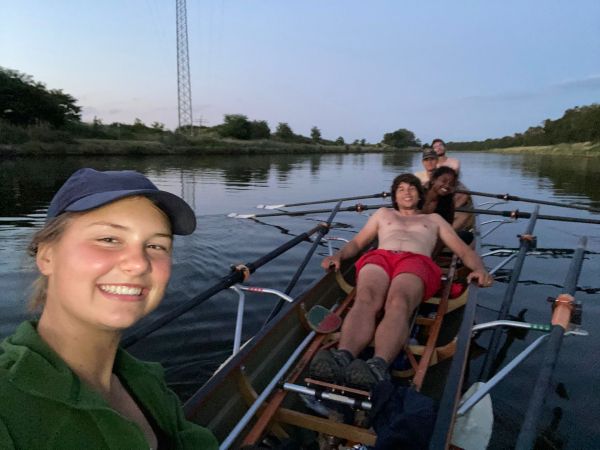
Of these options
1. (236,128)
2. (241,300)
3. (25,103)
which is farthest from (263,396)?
(236,128)

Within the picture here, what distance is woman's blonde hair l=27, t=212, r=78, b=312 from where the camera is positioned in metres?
1.23

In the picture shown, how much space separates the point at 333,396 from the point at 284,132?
99.6 metres

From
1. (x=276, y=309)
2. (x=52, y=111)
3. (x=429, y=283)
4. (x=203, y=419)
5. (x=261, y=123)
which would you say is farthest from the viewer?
(x=261, y=123)

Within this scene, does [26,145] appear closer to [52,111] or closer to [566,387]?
[52,111]

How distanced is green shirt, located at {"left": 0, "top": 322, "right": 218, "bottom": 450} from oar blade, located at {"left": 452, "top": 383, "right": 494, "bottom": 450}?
2347mm

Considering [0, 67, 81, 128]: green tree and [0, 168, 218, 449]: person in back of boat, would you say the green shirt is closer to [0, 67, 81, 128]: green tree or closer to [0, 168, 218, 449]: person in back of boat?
[0, 168, 218, 449]: person in back of boat

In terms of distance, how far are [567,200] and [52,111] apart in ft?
157

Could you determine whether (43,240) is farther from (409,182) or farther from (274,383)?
(409,182)

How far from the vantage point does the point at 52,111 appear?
44.8 metres

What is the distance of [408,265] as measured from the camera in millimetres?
4230

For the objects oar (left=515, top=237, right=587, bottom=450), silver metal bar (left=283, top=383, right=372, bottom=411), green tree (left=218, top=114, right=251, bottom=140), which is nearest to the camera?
oar (left=515, top=237, right=587, bottom=450)

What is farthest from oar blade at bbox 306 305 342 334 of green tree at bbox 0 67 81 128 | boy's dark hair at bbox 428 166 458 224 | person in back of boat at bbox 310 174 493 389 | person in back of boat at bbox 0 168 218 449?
green tree at bbox 0 67 81 128

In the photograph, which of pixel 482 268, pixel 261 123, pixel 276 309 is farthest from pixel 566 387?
pixel 261 123

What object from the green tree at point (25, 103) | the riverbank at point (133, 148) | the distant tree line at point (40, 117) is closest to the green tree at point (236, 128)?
the riverbank at point (133, 148)
